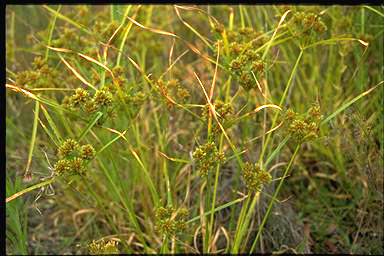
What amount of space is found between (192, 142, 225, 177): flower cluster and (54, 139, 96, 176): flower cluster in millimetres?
214

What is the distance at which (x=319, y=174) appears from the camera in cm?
175

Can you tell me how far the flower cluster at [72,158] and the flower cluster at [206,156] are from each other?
0.21 m

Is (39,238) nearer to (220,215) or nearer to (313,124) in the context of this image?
(220,215)

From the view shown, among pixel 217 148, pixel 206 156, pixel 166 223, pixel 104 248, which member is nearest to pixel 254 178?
pixel 206 156

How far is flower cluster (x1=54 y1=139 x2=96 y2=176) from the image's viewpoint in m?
1.00

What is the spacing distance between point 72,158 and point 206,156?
274 mm

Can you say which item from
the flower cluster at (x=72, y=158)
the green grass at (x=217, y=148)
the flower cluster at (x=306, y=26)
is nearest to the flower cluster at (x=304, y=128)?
the green grass at (x=217, y=148)

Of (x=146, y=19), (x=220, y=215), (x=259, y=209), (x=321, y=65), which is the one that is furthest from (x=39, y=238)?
(x=321, y=65)

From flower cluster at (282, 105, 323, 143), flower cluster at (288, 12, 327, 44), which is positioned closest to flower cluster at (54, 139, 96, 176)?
flower cluster at (282, 105, 323, 143)

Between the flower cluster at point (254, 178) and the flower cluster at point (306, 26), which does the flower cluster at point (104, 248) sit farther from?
the flower cluster at point (306, 26)

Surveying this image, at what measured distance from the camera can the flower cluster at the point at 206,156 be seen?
1042 millimetres

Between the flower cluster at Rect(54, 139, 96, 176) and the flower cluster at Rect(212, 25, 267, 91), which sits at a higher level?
the flower cluster at Rect(212, 25, 267, 91)

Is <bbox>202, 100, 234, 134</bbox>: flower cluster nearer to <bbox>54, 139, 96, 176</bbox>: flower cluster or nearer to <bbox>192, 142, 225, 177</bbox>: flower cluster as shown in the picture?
<bbox>192, 142, 225, 177</bbox>: flower cluster

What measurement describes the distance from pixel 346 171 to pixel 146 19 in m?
0.91
